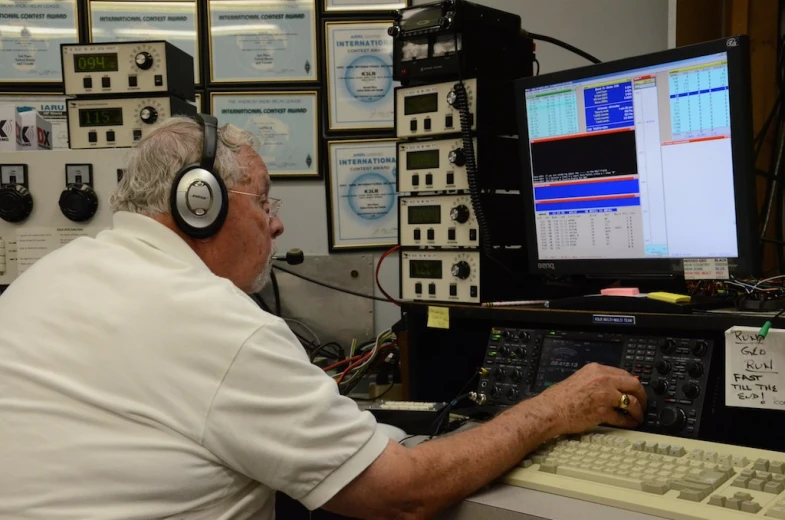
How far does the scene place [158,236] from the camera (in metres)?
1.05

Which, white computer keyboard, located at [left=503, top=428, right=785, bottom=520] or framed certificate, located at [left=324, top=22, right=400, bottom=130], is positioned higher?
framed certificate, located at [left=324, top=22, right=400, bottom=130]

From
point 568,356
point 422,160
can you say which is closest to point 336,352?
point 422,160

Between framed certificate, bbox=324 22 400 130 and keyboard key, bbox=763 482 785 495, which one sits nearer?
keyboard key, bbox=763 482 785 495

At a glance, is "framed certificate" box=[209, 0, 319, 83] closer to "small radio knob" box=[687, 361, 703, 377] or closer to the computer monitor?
the computer monitor

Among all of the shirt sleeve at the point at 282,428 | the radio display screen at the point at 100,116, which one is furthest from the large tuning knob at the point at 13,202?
the shirt sleeve at the point at 282,428

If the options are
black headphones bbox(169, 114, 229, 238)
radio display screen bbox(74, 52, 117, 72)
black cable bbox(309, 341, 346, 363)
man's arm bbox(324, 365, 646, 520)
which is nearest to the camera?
man's arm bbox(324, 365, 646, 520)

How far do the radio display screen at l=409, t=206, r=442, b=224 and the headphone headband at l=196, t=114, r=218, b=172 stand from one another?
24.0 inches

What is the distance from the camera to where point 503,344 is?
4.59 ft

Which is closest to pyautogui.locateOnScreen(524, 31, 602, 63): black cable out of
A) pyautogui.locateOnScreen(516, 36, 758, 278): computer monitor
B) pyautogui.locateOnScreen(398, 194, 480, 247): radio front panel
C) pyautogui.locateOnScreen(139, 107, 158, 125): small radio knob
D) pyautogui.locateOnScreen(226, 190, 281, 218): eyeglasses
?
pyautogui.locateOnScreen(516, 36, 758, 278): computer monitor

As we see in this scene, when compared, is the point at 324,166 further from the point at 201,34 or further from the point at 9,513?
the point at 9,513

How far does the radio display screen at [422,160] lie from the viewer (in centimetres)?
162

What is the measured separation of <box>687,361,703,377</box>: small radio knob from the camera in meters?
1.14

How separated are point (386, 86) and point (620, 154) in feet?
3.37

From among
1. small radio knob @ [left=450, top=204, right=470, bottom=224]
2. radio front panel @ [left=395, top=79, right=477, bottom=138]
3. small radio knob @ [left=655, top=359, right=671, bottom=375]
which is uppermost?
radio front panel @ [left=395, top=79, right=477, bottom=138]
